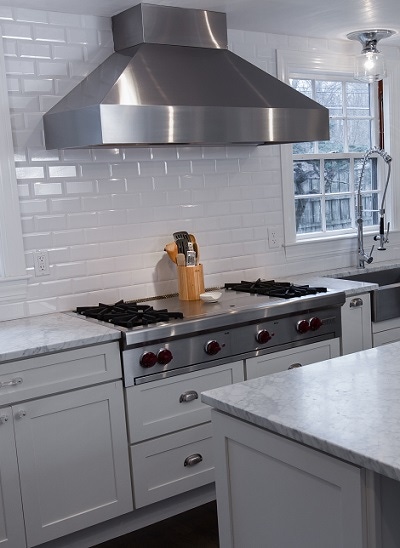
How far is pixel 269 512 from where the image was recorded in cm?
186

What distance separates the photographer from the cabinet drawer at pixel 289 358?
3443mm

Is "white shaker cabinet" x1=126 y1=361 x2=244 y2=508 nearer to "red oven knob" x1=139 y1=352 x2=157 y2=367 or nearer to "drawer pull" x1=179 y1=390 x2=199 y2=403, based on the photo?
"drawer pull" x1=179 y1=390 x2=199 y2=403

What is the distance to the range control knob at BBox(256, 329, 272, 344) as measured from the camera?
11.2 ft

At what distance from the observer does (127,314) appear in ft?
10.8

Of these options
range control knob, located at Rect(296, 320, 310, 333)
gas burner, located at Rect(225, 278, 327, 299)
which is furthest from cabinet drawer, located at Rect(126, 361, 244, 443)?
gas burner, located at Rect(225, 278, 327, 299)

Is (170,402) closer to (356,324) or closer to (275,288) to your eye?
(275,288)

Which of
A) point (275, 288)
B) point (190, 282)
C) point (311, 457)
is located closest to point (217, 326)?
point (190, 282)

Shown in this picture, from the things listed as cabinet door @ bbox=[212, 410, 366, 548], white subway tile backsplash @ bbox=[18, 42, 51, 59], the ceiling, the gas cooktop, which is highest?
the ceiling

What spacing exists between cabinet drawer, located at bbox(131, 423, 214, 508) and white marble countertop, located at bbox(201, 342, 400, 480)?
1.19 m

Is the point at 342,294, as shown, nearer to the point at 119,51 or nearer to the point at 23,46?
the point at 119,51

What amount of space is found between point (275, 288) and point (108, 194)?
1.06 metres

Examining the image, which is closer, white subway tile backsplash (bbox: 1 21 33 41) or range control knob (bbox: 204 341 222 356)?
range control knob (bbox: 204 341 222 356)

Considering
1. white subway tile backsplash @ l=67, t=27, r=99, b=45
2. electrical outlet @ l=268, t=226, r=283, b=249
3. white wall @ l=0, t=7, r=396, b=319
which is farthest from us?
electrical outlet @ l=268, t=226, r=283, b=249

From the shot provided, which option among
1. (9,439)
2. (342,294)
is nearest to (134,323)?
(9,439)
